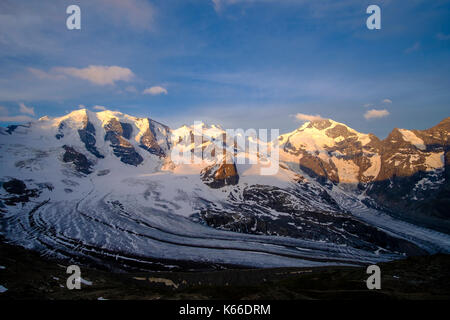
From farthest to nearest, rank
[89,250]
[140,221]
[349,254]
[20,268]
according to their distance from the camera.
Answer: [140,221], [349,254], [89,250], [20,268]

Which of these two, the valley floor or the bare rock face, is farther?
the bare rock face

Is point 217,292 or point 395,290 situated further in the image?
point 217,292

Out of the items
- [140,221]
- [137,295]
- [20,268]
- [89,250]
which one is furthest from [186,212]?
[137,295]

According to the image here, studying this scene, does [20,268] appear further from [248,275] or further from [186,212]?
[186,212]

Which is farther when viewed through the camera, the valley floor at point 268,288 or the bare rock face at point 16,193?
the bare rock face at point 16,193

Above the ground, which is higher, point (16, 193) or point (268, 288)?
point (16, 193)

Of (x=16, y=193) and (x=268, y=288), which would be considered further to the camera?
(x=16, y=193)
